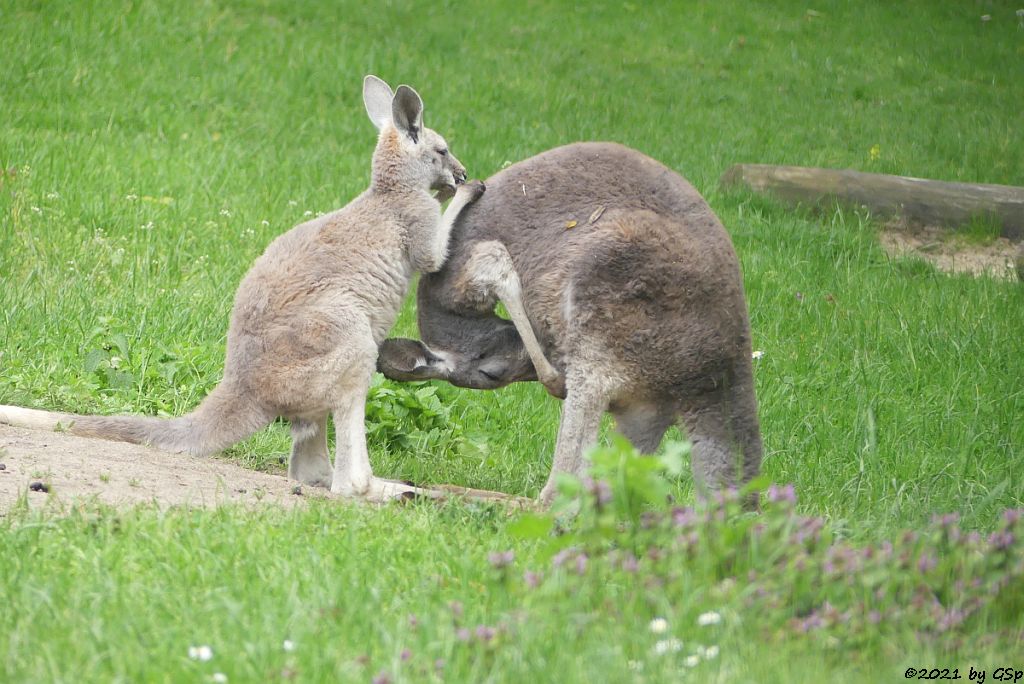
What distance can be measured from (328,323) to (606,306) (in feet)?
3.64

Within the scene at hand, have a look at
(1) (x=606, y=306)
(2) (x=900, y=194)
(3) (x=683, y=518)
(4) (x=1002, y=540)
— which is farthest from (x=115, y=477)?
(2) (x=900, y=194)

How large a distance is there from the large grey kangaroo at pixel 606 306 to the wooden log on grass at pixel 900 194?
545 centimetres

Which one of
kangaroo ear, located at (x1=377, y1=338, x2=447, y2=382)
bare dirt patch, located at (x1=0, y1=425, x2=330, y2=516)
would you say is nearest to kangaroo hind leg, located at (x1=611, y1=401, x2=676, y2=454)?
kangaroo ear, located at (x1=377, y1=338, x2=447, y2=382)

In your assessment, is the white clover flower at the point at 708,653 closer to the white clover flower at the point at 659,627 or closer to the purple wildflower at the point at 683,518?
the white clover flower at the point at 659,627

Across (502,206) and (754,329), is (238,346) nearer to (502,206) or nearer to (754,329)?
(502,206)

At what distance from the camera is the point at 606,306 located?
482cm

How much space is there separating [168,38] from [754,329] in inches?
265

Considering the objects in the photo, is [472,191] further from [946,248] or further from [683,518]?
[946,248]

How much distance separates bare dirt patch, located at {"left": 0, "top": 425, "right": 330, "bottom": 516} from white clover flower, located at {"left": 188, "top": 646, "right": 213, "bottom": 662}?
1.41m

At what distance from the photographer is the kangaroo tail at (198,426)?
5020 millimetres

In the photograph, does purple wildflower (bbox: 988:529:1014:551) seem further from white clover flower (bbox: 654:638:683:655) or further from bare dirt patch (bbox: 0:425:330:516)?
bare dirt patch (bbox: 0:425:330:516)

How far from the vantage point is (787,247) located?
9.38 m

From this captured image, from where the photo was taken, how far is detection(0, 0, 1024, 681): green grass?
3.22 meters

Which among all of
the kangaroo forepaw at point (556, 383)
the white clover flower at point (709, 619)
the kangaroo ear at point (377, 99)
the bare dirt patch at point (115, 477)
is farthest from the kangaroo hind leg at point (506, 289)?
the white clover flower at point (709, 619)
